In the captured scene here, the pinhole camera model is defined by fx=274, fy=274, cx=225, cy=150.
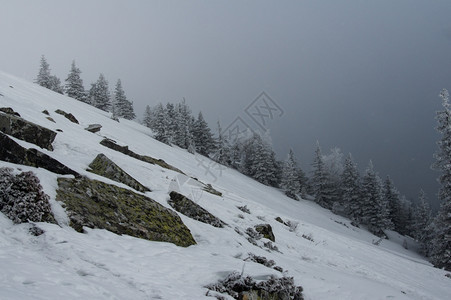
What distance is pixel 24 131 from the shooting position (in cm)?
1030

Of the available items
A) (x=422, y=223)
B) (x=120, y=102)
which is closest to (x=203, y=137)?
(x=120, y=102)

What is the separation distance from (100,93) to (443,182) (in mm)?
69660

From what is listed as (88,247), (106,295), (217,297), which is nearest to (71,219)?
(88,247)

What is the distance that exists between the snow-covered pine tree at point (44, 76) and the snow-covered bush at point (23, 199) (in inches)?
2663

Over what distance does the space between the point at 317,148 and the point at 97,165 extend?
5486cm

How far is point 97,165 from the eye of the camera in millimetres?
11234

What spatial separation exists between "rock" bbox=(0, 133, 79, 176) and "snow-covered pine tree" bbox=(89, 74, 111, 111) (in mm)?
65043

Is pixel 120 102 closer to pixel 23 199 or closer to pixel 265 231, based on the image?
pixel 265 231

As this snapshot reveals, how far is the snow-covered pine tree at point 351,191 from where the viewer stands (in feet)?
162

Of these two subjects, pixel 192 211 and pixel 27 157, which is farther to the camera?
pixel 192 211

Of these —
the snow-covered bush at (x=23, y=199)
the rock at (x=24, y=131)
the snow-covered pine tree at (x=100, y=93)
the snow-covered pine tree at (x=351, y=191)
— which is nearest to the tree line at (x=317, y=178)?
the snow-covered pine tree at (x=351, y=191)

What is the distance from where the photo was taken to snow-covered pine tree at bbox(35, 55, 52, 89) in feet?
206

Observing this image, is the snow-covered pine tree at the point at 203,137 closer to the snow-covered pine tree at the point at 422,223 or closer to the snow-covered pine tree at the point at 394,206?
the snow-covered pine tree at the point at 394,206

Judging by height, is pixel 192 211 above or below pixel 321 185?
below
